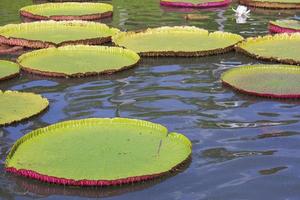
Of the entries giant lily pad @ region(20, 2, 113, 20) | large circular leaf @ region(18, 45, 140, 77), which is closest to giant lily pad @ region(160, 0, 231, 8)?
giant lily pad @ region(20, 2, 113, 20)

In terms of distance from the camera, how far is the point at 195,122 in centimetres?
512

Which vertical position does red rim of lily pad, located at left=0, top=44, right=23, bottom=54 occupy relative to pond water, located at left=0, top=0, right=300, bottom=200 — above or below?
above

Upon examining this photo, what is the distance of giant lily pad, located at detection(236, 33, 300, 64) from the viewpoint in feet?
22.6

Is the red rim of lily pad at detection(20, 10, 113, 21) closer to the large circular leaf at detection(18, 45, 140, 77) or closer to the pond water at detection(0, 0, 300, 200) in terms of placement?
the large circular leaf at detection(18, 45, 140, 77)

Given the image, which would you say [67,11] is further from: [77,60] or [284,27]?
[284,27]

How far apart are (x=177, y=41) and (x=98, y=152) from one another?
12.3ft

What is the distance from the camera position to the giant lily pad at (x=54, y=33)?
7766 millimetres

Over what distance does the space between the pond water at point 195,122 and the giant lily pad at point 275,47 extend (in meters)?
0.17

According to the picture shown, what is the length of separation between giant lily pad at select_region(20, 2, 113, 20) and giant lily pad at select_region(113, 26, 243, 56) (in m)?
2.04

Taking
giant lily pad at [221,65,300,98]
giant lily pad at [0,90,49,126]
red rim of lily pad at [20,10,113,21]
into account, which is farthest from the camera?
red rim of lily pad at [20,10,113,21]

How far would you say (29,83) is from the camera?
6418 millimetres

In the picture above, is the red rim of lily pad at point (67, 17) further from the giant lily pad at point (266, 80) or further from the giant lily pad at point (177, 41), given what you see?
the giant lily pad at point (266, 80)

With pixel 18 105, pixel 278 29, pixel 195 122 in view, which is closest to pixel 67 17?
pixel 278 29

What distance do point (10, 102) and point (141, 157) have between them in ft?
6.08
